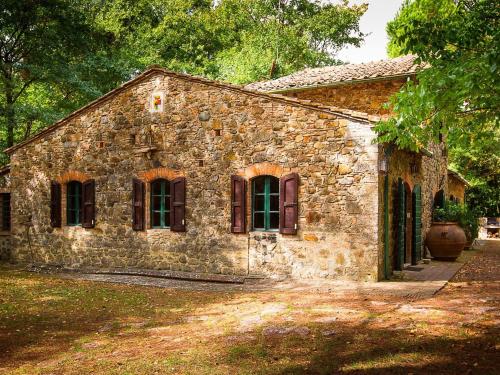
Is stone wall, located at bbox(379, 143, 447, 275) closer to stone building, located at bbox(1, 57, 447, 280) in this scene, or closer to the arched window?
stone building, located at bbox(1, 57, 447, 280)

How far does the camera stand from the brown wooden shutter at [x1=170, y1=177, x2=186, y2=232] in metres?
10.3

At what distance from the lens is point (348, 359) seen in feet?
15.0

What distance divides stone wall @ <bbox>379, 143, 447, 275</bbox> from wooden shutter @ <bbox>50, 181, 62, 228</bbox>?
26.5 ft

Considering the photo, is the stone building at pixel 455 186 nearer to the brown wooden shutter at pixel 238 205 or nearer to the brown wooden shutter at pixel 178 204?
the brown wooden shutter at pixel 238 205

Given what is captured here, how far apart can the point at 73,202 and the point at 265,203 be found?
5.56 meters

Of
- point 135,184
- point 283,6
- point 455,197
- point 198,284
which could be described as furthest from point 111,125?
point 283,6

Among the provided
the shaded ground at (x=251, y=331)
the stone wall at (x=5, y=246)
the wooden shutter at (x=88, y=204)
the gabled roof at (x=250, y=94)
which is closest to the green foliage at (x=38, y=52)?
the stone wall at (x=5, y=246)

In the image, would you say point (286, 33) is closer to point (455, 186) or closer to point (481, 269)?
point (455, 186)

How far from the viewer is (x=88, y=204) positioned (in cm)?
1164

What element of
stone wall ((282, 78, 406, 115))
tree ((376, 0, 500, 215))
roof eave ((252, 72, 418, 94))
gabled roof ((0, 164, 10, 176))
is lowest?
gabled roof ((0, 164, 10, 176))

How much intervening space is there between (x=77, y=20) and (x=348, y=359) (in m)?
15.6

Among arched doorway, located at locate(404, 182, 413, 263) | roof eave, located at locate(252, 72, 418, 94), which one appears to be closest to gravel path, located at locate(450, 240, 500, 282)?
arched doorway, located at locate(404, 182, 413, 263)

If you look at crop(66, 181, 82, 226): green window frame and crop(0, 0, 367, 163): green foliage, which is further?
crop(0, 0, 367, 163): green foliage

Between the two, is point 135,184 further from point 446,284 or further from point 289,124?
point 446,284
